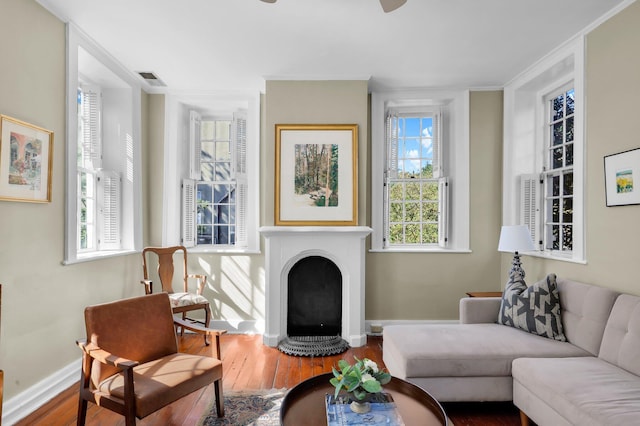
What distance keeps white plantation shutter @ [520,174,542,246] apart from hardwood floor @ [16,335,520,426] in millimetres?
1958

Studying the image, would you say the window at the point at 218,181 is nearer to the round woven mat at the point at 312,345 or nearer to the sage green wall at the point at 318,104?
the sage green wall at the point at 318,104

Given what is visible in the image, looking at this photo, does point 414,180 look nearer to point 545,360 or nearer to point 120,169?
point 545,360

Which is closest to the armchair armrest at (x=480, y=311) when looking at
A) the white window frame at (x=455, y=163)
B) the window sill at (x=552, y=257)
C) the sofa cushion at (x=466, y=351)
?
the sofa cushion at (x=466, y=351)

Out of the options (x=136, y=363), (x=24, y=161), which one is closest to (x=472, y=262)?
(x=136, y=363)

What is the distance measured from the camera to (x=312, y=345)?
3.85 metres

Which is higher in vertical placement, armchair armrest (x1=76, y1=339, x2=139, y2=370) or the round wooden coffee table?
armchair armrest (x1=76, y1=339, x2=139, y2=370)

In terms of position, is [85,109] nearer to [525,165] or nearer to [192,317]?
[192,317]

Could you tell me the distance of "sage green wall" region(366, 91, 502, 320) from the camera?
4406mm

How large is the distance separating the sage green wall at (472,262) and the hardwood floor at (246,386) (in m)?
0.53

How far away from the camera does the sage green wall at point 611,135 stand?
2.67 meters

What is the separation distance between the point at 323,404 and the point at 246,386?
51.6 inches

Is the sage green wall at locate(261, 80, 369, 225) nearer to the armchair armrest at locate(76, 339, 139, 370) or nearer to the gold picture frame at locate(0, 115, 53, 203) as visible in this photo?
the gold picture frame at locate(0, 115, 53, 203)

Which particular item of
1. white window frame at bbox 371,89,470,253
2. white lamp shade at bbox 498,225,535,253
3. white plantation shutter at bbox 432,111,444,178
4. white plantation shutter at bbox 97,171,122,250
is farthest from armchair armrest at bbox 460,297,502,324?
white plantation shutter at bbox 97,171,122,250

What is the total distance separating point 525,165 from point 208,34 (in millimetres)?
3543
